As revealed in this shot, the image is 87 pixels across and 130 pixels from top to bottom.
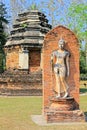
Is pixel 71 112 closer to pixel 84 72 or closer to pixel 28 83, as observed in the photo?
pixel 28 83

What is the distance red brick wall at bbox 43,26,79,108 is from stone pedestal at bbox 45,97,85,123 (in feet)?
2.36

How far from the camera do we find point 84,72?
173 ft

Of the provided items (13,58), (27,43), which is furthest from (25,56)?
(13,58)

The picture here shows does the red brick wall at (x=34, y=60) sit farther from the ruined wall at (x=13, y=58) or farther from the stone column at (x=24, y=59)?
the ruined wall at (x=13, y=58)

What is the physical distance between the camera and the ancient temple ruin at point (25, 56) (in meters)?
23.8

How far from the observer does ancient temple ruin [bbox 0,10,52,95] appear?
23.8m

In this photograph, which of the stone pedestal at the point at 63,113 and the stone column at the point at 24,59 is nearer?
the stone pedestal at the point at 63,113

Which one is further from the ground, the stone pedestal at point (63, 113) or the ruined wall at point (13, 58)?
the ruined wall at point (13, 58)

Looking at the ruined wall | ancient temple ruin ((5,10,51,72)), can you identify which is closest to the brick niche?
ancient temple ruin ((5,10,51,72))

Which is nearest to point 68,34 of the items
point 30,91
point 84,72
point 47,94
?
point 47,94

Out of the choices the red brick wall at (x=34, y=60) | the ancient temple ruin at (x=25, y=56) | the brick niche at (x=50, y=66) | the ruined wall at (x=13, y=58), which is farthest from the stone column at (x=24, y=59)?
the brick niche at (x=50, y=66)

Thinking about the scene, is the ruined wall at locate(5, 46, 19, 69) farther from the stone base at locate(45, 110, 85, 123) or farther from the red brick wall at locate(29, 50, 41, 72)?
the stone base at locate(45, 110, 85, 123)

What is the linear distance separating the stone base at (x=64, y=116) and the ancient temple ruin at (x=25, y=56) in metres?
12.6

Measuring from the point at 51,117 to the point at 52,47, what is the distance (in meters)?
2.57
